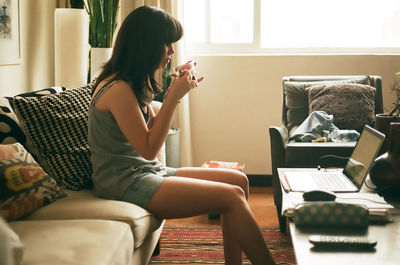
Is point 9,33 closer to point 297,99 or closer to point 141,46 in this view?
point 141,46

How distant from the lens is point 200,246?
9.72ft

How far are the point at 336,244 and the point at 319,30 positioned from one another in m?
3.25

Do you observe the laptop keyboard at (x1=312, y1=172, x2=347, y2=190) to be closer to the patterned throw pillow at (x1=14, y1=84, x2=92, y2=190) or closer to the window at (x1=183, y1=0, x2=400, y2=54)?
the patterned throw pillow at (x1=14, y1=84, x2=92, y2=190)

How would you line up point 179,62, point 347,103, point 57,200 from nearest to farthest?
point 57,200
point 347,103
point 179,62

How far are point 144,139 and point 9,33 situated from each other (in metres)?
1.38

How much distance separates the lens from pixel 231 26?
4.57 metres

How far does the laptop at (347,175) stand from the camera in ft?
7.03

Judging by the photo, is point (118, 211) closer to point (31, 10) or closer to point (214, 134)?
point (31, 10)

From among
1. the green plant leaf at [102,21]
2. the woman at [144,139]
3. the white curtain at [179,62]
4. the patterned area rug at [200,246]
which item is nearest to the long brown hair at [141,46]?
the woman at [144,139]

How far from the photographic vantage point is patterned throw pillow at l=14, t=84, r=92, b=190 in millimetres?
2301

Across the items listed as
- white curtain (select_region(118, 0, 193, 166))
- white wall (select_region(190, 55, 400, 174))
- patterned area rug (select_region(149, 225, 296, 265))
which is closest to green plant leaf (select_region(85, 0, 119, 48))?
white curtain (select_region(118, 0, 193, 166))

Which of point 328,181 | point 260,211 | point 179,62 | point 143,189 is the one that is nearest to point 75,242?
point 143,189

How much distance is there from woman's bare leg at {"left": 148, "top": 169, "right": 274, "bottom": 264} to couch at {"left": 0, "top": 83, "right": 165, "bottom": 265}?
3.4 inches

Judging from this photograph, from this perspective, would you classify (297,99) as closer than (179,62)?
Yes
